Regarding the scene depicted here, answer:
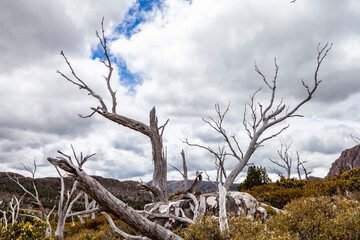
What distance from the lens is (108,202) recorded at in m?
4.39

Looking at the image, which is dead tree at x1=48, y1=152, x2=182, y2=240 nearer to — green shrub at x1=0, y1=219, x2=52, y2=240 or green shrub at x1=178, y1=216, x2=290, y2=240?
green shrub at x1=178, y1=216, x2=290, y2=240

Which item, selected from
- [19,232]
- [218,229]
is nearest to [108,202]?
[218,229]

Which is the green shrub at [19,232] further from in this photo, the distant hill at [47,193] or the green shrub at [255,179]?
the distant hill at [47,193]

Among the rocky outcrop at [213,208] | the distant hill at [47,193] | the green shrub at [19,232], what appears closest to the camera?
the green shrub at [19,232]

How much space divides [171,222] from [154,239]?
2.91 meters

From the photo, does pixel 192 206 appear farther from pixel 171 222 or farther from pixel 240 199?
pixel 240 199

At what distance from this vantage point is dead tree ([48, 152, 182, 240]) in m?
3.89

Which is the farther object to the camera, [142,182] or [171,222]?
[142,182]

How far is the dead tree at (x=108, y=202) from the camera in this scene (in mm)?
3890

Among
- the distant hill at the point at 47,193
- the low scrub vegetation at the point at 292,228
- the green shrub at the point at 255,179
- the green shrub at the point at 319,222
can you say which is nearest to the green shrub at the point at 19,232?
the low scrub vegetation at the point at 292,228

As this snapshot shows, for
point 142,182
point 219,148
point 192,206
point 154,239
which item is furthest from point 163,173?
point 154,239

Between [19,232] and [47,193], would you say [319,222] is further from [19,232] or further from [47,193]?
[47,193]

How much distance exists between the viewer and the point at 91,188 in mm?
4184

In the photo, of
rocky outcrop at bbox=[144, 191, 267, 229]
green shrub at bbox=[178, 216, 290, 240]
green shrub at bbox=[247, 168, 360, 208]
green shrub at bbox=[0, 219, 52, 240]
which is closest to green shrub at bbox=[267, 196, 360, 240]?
green shrub at bbox=[178, 216, 290, 240]
